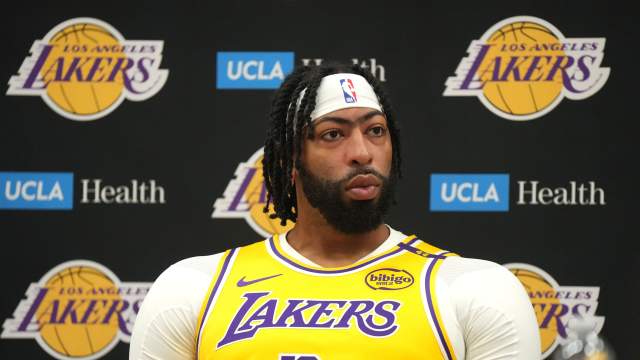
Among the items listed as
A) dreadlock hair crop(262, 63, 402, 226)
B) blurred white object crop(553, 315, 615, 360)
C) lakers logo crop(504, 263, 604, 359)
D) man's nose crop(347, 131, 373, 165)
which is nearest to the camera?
man's nose crop(347, 131, 373, 165)

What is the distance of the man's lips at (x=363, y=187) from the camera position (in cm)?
185

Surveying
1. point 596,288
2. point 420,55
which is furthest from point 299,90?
point 596,288

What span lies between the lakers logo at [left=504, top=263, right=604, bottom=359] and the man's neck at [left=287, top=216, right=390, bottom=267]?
1.16 m

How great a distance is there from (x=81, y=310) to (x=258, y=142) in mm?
886

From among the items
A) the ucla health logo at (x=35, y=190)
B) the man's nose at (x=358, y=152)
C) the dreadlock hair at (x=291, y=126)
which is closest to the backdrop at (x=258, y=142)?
the ucla health logo at (x=35, y=190)

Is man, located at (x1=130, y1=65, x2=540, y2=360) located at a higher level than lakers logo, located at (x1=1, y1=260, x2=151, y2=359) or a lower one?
lower

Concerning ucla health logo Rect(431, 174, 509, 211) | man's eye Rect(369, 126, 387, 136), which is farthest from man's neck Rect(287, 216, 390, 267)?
ucla health logo Rect(431, 174, 509, 211)

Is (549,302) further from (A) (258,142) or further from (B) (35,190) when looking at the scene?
(B) (35,190)

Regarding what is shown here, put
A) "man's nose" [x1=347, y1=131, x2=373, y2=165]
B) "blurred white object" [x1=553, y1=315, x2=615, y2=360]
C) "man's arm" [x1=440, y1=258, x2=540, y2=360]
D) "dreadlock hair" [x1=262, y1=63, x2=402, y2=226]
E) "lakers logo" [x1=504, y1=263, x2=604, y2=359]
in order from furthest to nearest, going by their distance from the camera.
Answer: "lakers logo" [x1=504, y1=263, x2=604, y2=359]
"blurred white object" [x1=553, y1=315, x2=615, y2=360]
"dreadlock hair" [x1=262, y1=63, x2=402, y2=226]
"man's nose" [x1=347, y1=131, x2=373, y2=165]
"man's arm" [x1=440, y1=258, x2=540, y2=360]

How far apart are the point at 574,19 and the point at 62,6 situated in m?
1.84

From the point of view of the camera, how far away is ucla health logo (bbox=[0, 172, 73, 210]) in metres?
3.05

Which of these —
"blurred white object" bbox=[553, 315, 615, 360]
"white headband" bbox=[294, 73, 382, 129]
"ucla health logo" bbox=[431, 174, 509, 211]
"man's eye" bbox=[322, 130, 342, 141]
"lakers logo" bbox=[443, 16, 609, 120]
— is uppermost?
"lakers logo" bbox=[443, 16, 609, 120]

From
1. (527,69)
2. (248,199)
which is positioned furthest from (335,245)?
(527,69)

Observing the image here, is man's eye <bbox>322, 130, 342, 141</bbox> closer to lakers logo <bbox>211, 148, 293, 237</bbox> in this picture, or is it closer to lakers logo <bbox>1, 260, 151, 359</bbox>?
lakers logo <bbox>211, 148, 293, 237</bbox>
